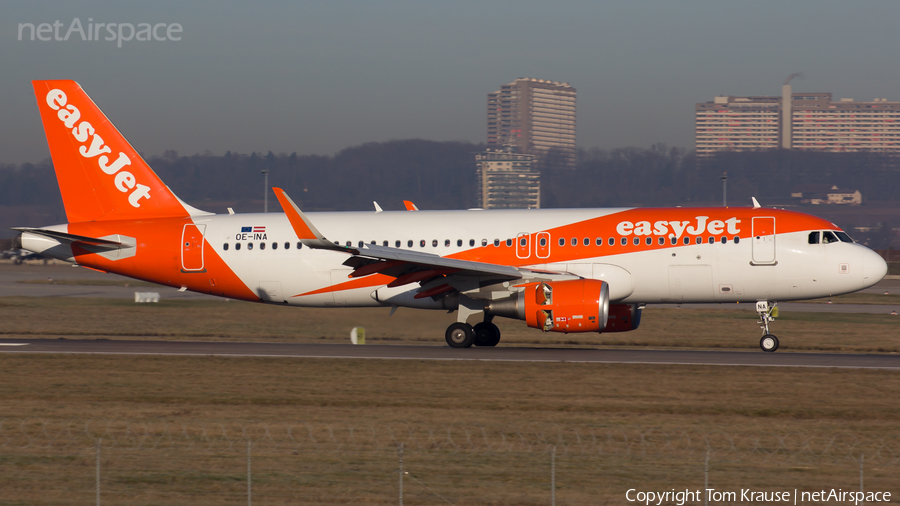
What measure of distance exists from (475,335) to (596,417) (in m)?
11.9

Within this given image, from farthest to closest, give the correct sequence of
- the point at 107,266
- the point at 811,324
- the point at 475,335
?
the point at 811,324, the point at 107,266, the point at 475,335

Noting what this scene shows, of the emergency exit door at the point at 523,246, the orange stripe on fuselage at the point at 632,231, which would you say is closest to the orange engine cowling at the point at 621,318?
the orange stripe on fuselage at the point at 632,231

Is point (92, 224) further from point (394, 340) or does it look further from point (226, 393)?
point (226, 393)

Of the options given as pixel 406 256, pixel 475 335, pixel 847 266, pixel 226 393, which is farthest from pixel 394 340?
pixel 847 266

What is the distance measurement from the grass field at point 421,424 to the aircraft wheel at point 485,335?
1.29m

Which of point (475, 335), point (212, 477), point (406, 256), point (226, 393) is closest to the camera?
point (212, 477)

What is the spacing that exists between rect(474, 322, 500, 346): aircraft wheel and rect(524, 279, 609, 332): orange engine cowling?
3.38 metres

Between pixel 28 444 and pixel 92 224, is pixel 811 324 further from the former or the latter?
pixel 28 444

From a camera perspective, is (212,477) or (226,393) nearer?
(212,477)

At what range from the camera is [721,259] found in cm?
2688

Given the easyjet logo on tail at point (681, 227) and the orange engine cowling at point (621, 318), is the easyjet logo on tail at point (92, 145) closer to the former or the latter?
the orange engine cowling at point (621, 318)

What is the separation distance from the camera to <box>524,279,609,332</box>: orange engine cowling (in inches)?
989

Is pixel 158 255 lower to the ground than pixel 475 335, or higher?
higher

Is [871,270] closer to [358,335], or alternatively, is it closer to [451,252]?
[451,252]
